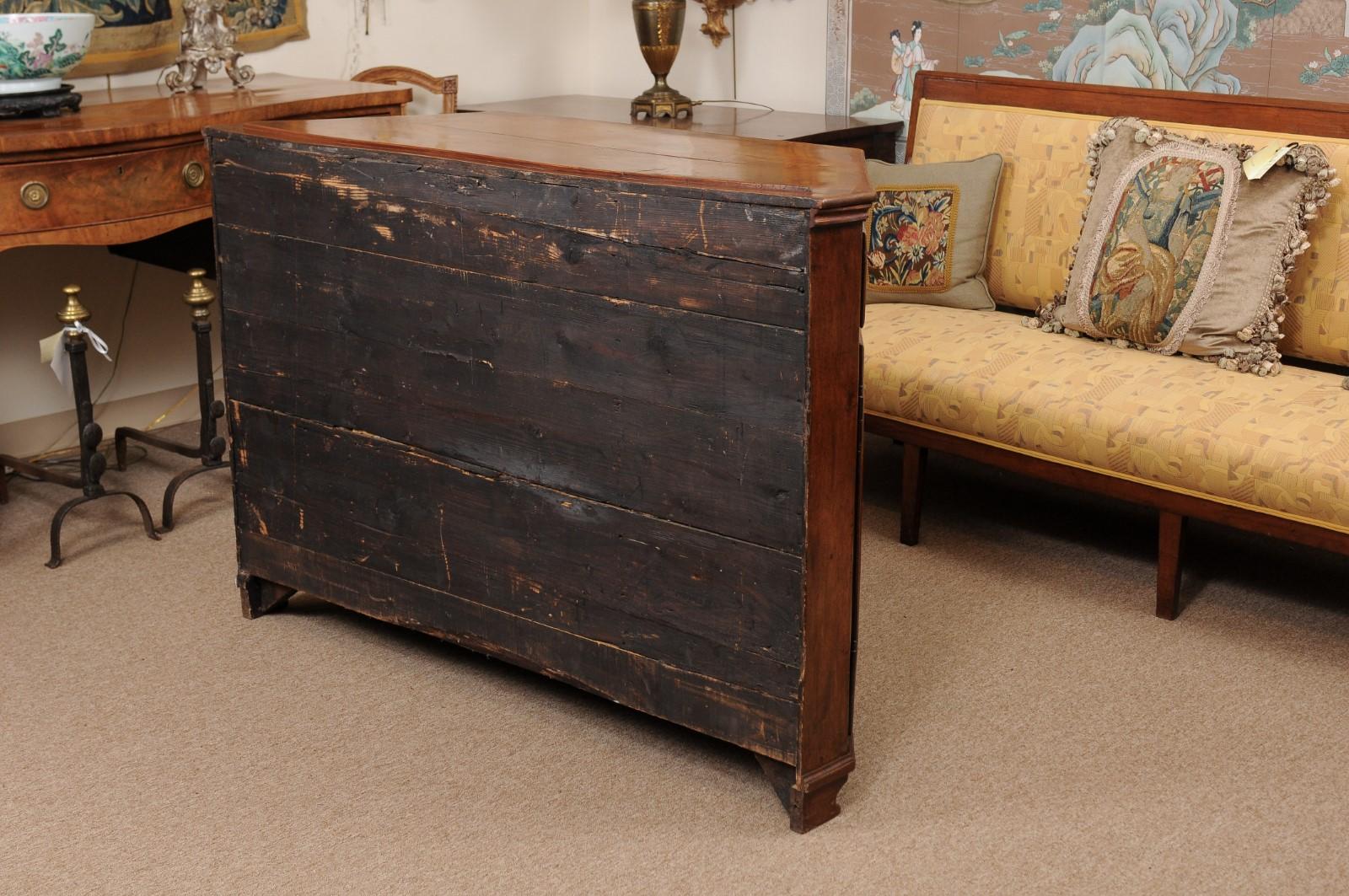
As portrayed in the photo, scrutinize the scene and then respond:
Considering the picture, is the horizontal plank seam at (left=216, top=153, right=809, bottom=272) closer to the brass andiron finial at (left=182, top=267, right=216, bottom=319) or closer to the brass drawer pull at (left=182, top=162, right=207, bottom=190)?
the brass drawer pull at (left=182, top=162, right=207, bottom=190)

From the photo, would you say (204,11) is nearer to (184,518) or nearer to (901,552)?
(184,518)

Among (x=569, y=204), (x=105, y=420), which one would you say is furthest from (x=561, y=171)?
(x=105, y=420)

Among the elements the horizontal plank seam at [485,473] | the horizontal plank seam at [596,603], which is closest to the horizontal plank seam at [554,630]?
the horizontal plank seam at [596,603]

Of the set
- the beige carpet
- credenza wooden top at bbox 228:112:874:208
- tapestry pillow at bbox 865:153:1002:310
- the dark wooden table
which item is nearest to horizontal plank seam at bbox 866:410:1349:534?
the beige carpet

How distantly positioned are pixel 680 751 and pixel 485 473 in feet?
1.83

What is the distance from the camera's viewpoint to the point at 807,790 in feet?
6.76

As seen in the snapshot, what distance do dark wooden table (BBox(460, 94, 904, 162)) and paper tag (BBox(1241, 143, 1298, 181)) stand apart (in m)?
1.13

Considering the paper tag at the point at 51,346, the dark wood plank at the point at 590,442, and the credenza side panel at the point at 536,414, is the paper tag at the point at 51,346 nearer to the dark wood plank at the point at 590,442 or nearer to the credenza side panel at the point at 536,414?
the credenza side panel at the point at 536,414

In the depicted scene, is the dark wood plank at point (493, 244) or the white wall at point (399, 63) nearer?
the dark wood plank at point (493, 244)

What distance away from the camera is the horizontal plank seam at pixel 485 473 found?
6.71 feet

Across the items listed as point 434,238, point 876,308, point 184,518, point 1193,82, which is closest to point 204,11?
point 184,518

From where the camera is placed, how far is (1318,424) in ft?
8.22

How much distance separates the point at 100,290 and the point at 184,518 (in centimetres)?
83

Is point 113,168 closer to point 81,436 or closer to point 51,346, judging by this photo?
point 51,346
